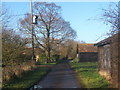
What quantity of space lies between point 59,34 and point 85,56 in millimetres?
7943

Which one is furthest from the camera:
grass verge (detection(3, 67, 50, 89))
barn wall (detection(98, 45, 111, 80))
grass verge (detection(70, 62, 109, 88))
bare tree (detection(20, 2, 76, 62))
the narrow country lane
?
bare tree (detection(20, 2, 76, 62))

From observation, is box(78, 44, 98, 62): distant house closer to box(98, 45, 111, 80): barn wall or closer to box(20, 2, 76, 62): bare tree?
box(20, 2, 76, 62): bare tree

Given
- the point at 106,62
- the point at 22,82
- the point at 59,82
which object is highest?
the point at 106,62

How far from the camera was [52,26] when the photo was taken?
108 ft

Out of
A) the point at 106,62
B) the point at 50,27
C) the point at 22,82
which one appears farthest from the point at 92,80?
the point at 50,27

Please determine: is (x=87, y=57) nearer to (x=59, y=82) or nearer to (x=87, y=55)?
(x=87, y=55)

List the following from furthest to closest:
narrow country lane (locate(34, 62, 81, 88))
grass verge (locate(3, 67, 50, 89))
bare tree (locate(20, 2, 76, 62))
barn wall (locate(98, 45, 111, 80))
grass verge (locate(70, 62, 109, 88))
Answer: bare tree (locate(20, 2, 76, 62)) → barn wall (locate(98, 45, 111, 80)) → narrow country lane (locate(34, 62, 81, 88)) → grass verge (locate(70, 62, 109, 88)) → grass verge (locate(3, 67, 50, 89))

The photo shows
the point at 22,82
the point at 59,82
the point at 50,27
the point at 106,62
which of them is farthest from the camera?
the point at 50,27

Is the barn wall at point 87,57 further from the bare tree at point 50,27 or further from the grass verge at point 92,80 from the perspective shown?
the grass verge at point 92,80

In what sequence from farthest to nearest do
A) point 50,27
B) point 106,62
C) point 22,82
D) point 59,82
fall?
point 50,27
point 106,62
point 59,82
point 22,82

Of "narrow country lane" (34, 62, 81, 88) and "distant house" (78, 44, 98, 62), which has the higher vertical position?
"distant house" (78, 44, 98, 62)

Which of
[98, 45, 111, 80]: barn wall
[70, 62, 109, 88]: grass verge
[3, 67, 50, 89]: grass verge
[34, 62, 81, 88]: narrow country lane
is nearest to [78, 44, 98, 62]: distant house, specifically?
[70, 62, 109, 88]: grass verge

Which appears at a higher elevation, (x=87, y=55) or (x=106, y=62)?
(x=106, y=62)

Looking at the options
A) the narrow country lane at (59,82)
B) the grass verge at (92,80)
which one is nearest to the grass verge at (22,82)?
the narrow country lane at (59,82)
